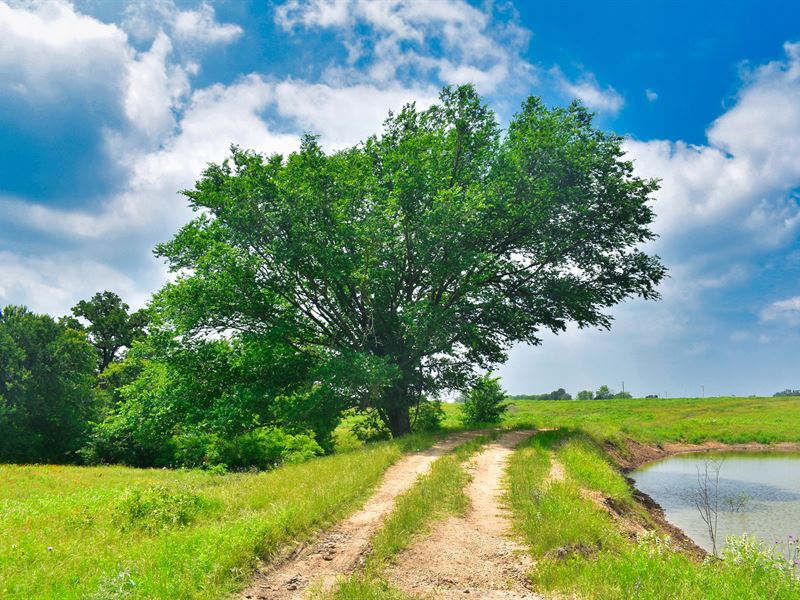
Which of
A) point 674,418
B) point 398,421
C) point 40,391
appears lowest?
point 674,418

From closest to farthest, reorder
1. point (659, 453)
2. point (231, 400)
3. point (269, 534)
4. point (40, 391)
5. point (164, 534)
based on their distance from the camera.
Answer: point (269, 534)
point (164, 534)
point (231, 400)
point (659, 453)
point (40, 391)

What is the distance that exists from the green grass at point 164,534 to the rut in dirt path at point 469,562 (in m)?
2.32

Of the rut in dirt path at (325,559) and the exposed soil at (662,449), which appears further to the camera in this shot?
the exposed soil at (662,449)

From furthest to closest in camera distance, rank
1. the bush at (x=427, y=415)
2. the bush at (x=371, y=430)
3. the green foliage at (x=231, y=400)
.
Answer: the bush at (x=427, y=415)
the bush at (x=371, y=430)
the green foliage at (x=231, y=400)

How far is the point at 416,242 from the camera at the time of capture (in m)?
24.1

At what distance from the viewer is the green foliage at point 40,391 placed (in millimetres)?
36625

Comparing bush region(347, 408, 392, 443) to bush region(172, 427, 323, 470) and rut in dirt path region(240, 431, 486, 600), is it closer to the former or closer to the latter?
bush region(172, 427, 323, 470)

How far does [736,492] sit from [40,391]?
142 ft

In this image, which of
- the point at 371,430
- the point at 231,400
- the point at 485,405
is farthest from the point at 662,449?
the point at 231,400

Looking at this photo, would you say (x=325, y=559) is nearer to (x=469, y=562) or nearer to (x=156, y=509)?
(x=469, y=562)

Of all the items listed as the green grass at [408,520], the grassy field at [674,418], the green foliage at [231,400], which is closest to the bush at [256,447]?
the green foliage at [231,400]

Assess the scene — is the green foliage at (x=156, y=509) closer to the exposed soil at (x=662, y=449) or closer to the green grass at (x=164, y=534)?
the green grass at (x=164, y=534)

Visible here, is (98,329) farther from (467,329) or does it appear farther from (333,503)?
(333,503)

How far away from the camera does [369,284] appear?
2597 centimetres
